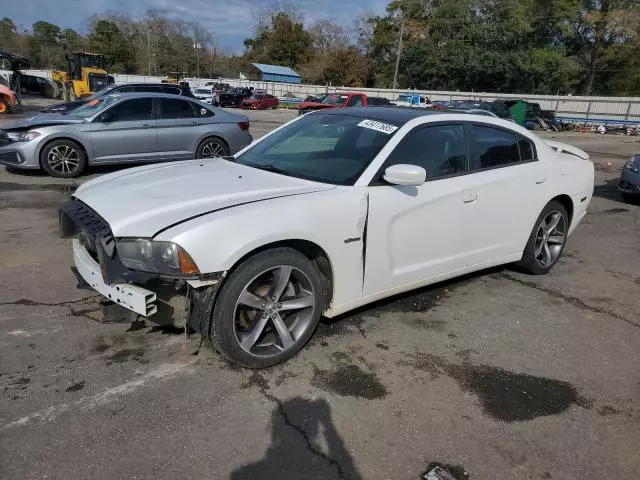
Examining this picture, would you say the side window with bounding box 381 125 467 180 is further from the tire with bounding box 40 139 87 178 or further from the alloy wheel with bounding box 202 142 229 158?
the tire with bounding box 40 139 87 178

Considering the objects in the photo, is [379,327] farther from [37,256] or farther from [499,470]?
[37,256]

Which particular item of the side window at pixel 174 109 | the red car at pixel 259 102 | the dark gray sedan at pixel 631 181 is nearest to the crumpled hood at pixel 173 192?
the side window at pixel 174 109

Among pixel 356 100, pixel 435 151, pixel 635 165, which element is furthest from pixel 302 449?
pixel 356 100

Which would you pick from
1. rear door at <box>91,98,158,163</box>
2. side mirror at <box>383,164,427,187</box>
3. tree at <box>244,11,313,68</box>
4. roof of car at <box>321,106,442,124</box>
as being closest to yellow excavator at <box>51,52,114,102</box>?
rear door at <box>91,98,158,163</box>

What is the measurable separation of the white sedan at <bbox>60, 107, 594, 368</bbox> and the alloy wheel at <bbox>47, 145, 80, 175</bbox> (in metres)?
5.94

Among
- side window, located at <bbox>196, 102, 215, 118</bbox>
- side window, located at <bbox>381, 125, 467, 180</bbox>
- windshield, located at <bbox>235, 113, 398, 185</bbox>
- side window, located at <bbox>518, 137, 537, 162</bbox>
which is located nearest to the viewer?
windshield, located at <bbox>235, 113, 398, 185</bbox>

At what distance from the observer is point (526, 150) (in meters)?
4.72

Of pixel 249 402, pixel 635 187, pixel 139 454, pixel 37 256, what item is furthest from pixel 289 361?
pixel 635 187

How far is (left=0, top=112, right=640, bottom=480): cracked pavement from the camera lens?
2.48 m

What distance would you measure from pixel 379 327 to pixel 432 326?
42 cm

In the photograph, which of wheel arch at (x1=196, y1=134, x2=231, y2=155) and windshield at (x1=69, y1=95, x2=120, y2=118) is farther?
wheel arch at (x1=196, y1=134, x2=231, y2=155)

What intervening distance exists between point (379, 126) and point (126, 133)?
6938 mm

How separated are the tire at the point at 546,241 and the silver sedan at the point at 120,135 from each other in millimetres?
7190

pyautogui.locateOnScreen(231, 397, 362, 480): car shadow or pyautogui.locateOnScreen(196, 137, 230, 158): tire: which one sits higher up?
pyautogui.locateOnScreen(196, 137, 230, 158): tire
